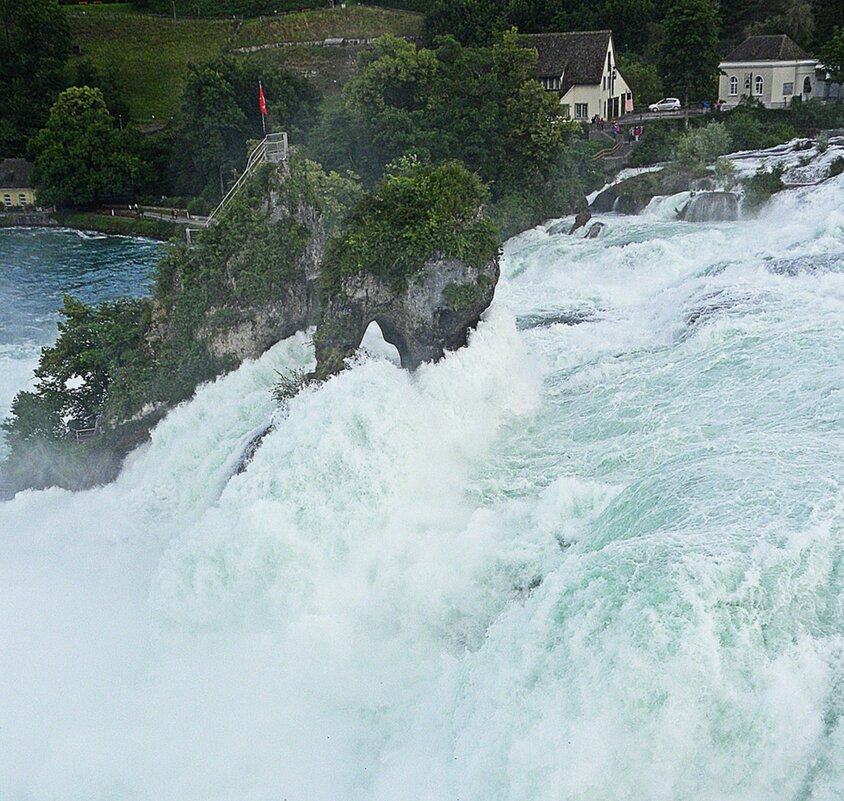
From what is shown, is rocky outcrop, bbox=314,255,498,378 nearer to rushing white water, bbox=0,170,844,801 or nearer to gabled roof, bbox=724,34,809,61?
rushing white water, bbox=0,170,844,801

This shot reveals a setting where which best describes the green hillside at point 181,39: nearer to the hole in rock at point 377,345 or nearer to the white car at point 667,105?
the white car at point 667,105

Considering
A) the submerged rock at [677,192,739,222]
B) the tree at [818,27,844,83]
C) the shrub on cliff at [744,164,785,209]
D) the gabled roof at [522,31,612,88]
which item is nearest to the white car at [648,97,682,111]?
the gabled roof at [522,31,612,88]

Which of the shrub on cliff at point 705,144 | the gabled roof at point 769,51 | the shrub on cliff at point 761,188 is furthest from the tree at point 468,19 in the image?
the shrub on cliff at point 761,188

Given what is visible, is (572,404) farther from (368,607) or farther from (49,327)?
(49,327)

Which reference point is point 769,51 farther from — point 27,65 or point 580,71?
point 27,65

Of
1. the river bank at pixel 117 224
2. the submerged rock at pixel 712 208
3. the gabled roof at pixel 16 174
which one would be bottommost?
the river bank at pixel 117 224

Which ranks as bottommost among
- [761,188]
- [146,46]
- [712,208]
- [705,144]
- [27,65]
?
[712,208]

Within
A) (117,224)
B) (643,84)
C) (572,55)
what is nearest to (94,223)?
(117,224)
